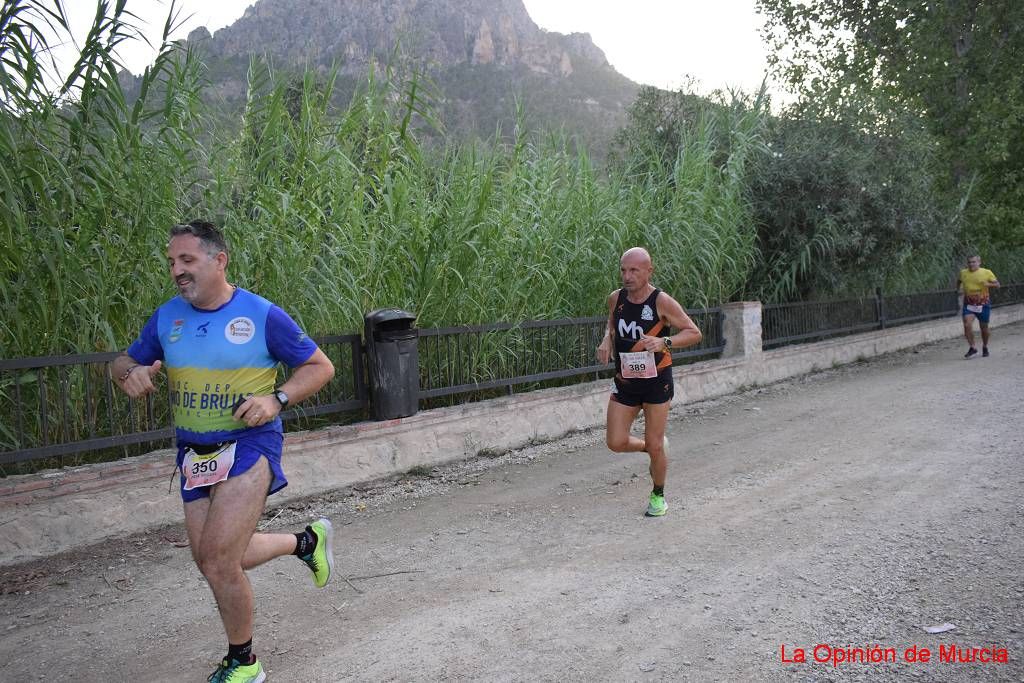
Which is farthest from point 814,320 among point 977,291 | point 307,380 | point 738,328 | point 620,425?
point 307,380

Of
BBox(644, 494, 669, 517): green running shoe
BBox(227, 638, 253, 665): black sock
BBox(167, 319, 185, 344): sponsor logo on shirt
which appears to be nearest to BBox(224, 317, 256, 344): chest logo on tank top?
BBox(167, 319, 185, 344): sponsor logo on shirt

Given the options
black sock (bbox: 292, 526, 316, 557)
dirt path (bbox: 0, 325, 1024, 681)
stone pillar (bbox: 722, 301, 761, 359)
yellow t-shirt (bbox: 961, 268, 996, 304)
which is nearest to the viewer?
dirt path (bbox: 0, 325, 1024, 681)

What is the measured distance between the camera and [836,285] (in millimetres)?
14430

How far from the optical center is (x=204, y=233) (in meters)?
3.11

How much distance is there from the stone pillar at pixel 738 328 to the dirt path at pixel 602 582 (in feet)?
15.1

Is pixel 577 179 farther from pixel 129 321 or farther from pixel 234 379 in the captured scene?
pixel 234 379

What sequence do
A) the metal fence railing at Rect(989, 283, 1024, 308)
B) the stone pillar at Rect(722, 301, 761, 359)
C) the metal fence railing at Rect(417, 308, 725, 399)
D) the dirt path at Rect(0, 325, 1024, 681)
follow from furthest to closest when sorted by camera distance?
the metal fence railing at Rect(989, 283, 1024, 308) < the stone pillar at Rect(722, 301, 761, 359) < the metal fence railing at Rect(417, 308, 725, 399) < the dirt path at Rect(0, 325, 1024, 681)

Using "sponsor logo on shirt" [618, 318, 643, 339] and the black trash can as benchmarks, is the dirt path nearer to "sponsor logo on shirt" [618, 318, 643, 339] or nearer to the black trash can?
the black trash can

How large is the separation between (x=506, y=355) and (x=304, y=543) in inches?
198

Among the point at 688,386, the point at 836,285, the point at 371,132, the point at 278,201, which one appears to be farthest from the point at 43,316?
the point at 836,285

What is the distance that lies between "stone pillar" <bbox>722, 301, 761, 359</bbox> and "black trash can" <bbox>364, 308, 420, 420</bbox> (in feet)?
21.1

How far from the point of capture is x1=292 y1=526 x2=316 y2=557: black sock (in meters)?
3.58

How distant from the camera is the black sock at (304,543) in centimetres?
358

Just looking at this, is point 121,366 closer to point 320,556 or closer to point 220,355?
point 220,355
